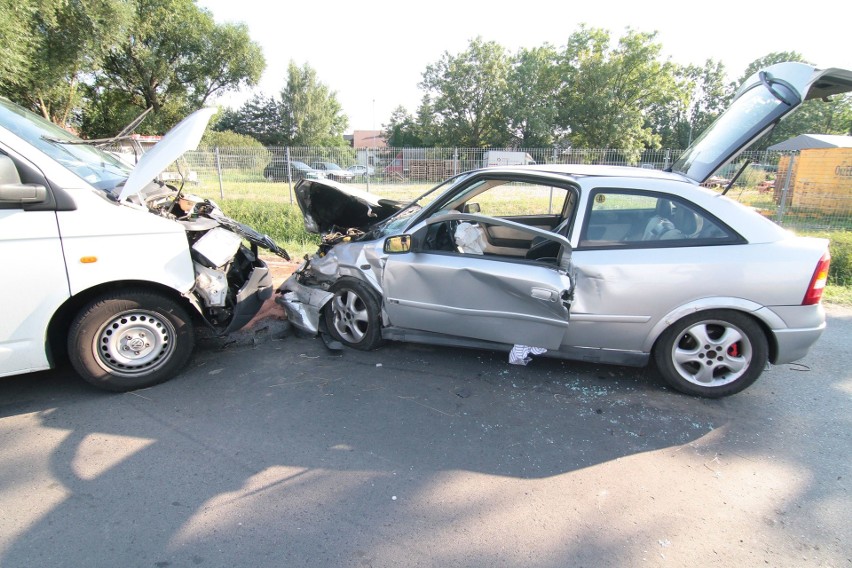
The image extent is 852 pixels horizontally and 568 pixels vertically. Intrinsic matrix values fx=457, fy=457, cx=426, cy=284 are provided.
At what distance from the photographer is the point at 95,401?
3.42m

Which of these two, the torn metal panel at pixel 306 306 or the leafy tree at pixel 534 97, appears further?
the leafy tree at pixel 534 97

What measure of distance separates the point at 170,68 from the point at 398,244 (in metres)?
39.6

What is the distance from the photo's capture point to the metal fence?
12141 mm

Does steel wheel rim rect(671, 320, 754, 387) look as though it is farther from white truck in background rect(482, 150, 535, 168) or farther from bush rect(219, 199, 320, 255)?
white truck in background rect(482, 150, 535, 168)

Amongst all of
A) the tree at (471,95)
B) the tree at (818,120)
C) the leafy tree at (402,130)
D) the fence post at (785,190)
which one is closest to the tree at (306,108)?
the leafy tree at (402,130)

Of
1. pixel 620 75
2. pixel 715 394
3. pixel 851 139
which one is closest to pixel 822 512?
pixel 715 394

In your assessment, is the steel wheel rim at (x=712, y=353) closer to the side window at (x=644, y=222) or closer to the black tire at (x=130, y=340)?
the side window at (x=644, y=222)

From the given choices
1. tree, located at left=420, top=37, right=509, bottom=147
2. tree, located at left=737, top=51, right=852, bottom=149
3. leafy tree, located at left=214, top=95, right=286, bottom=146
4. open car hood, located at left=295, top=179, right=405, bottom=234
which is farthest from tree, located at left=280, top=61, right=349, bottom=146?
open car hood, located at left=295, top=179, right=405, bottom=234

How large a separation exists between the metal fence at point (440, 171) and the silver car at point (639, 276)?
348 inches

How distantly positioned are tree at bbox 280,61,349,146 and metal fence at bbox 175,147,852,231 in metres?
42.5

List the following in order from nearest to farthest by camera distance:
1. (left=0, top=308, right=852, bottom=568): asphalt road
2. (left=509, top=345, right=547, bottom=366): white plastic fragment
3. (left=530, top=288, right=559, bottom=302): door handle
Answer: (left=0, top=308, right=852, bottom=568): asphalt road < (left=530, top=288, right=559, bottom=302): door handle < (left=509, top=345, right=547, bottom=366): white plastic fragment

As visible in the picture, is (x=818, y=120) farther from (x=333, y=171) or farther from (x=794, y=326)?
(x=794, y=326)

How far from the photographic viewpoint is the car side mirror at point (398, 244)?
3.90 meters

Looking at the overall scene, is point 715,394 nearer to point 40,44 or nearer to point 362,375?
point 362,375
